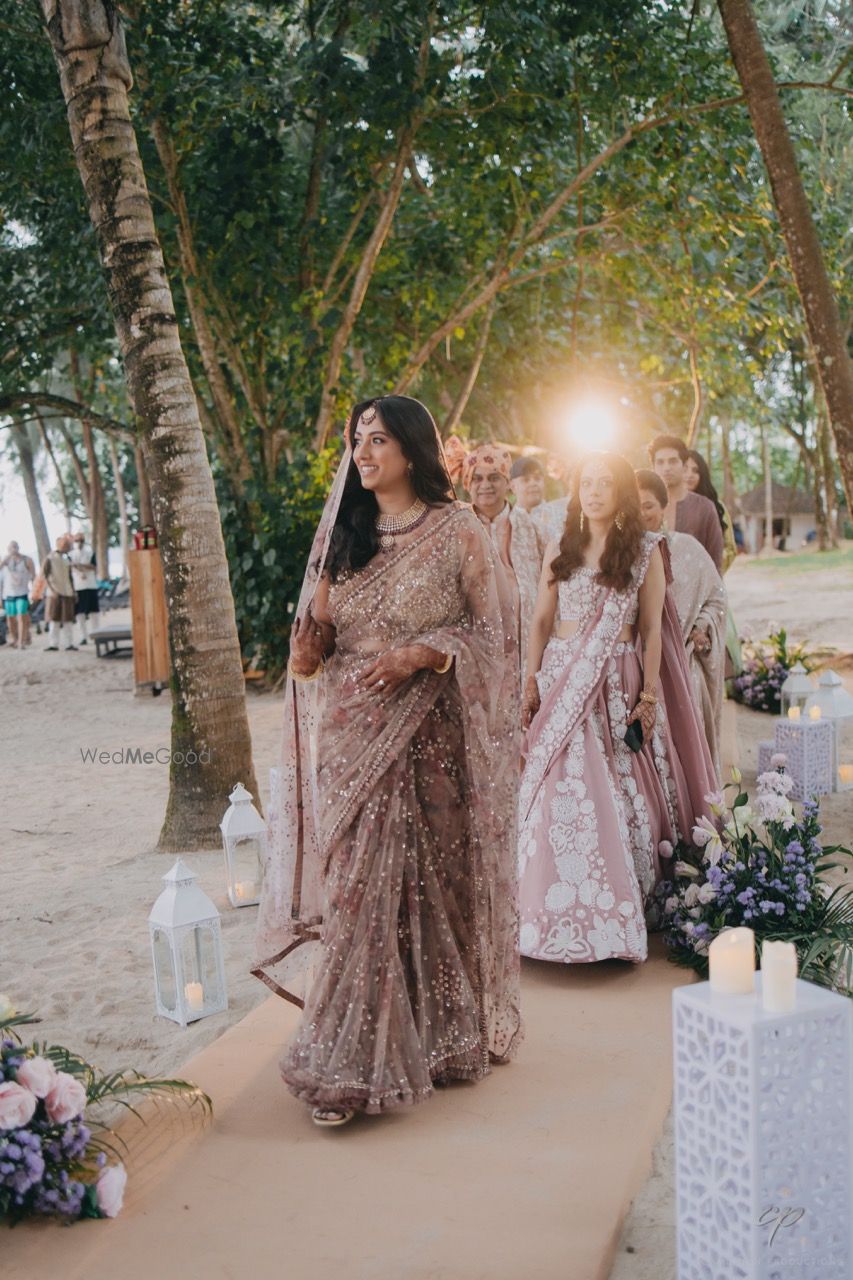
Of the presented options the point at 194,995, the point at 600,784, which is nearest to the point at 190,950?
the point at 194,995

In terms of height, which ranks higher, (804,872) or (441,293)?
(441,293)

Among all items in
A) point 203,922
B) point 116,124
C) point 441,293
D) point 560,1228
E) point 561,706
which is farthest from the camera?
point 441,293

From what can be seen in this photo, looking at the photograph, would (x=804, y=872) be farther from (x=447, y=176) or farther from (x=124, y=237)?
(x=447, y=176)

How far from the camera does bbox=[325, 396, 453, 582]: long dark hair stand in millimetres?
3352

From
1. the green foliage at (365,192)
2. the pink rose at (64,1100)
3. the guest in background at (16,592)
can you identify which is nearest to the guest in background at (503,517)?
the pink rose at (64,1100)

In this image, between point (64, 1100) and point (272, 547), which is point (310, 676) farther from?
point (272, 547)

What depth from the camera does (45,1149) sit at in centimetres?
274

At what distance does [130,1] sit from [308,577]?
7222 millimetres

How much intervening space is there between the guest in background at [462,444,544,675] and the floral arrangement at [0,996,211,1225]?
→ 4318 mm

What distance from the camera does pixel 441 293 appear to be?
14.5 m

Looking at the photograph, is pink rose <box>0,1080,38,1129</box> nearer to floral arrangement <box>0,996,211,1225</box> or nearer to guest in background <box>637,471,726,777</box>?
floral arrangement <box>0,996,211,1225</box>

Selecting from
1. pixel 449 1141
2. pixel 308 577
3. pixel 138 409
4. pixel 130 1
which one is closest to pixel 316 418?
pixel 130 1

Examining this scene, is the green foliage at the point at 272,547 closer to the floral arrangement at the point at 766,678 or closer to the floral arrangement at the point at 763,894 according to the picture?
the floral arrangement at the point at 766,678

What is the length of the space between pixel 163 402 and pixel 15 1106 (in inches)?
169
